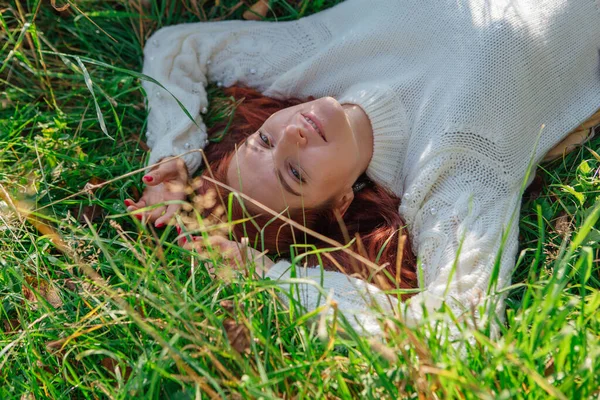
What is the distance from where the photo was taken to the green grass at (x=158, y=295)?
1.72 meters

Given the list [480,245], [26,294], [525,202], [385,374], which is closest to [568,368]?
[385,374]

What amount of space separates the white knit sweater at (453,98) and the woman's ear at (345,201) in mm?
146

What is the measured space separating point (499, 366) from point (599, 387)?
262 millimetres

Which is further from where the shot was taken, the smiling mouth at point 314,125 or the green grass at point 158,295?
the smiling mouth at point 314,125

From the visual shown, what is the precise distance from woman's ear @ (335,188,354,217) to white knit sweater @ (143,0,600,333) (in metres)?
0.15

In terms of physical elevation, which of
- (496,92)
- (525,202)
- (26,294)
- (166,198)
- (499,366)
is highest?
(496,92)

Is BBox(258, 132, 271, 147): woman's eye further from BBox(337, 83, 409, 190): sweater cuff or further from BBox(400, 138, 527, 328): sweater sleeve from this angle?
BBox(400, 138, 527, 328): sweater sleeve

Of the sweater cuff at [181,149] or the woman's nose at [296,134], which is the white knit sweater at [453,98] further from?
the woman's nose at [296,134]

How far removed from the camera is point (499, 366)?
174 cm

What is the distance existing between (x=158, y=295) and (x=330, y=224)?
99 centimetres

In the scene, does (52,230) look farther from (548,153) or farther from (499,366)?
(548,153)

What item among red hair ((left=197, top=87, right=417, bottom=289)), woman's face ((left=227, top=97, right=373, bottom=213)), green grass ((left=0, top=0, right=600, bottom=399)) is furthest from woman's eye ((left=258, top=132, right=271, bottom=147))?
green grass ((left=0, top=0, right=600, bottom=399))

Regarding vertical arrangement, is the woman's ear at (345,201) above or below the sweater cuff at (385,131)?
below

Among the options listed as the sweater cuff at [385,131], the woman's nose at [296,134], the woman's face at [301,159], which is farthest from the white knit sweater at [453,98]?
the woman's nose at [296,134]
